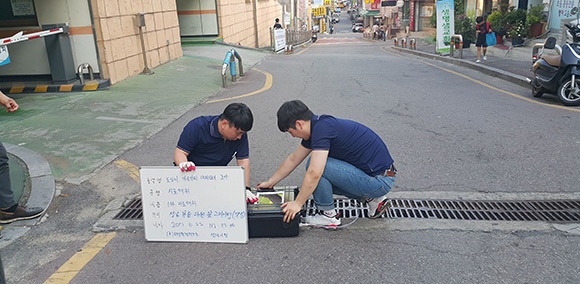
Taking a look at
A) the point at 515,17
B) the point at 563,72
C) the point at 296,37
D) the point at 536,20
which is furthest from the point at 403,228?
the point at 296,37

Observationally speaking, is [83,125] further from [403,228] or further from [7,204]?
[403,228]

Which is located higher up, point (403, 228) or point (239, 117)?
point (239, 117)

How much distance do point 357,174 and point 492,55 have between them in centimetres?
1571

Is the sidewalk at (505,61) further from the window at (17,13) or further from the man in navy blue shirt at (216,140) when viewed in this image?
the window at (17,13)

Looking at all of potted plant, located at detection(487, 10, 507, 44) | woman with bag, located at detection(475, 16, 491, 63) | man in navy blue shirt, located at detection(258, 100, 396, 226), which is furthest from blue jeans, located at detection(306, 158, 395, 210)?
potted plant, located at detection(487, 10, 507, 44)

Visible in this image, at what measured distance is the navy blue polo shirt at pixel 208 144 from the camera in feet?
12.4

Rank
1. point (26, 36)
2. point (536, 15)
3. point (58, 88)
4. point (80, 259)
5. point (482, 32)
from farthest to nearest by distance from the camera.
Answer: point (536, 15) → point (482, 32) → point (58, 88) → point (26, 36) → point (80, 259)

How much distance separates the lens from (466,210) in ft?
13.5

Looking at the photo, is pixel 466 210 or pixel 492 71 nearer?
pixel 466 210

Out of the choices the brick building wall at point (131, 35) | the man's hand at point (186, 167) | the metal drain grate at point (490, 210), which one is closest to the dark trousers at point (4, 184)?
the man's hand at point (186, 167)

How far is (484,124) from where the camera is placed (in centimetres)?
696

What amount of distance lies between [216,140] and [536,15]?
16.0 m

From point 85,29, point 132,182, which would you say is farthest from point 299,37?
point 132,182

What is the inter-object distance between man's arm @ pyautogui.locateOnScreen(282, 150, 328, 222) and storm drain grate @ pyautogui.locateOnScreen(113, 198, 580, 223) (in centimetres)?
61
